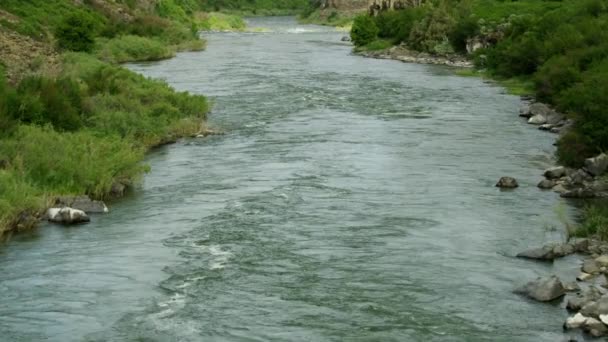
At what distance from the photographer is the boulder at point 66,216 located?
2617cm

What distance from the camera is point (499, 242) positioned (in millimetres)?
24266

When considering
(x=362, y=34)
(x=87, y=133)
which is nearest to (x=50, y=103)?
(x=87, y=133)

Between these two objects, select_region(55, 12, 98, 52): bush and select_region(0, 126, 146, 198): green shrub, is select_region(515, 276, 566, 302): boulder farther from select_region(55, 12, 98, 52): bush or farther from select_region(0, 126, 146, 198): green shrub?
select_region(55, 12, 98, 52): bush

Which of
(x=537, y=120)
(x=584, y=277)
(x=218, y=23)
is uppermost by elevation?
(x=584, y=277)

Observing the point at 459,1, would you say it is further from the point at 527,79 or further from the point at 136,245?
the point at 136,245

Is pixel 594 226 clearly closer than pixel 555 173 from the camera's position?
Yes

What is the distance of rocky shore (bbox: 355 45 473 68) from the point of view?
84.5m

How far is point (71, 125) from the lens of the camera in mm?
34906

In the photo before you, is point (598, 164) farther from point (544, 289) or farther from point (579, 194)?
point (544, 289)

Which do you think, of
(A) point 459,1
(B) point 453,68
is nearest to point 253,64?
(B) point 453,68

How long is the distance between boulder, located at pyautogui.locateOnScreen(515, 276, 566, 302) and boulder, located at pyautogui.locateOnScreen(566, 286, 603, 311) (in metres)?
0.43

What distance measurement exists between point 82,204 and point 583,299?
15042mm

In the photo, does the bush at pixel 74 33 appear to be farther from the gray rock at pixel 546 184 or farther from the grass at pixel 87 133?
the gray rock at pixel 546 184

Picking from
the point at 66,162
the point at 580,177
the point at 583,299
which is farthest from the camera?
the point at 580,177
